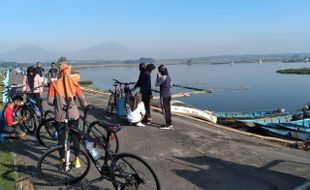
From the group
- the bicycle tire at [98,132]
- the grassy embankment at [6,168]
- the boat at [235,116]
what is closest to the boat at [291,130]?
the boat at [235,116]

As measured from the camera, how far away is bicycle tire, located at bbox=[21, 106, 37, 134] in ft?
30.2

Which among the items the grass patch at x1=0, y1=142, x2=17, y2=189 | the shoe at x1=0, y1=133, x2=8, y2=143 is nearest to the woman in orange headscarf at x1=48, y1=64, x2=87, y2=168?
the grass patch at x1=0, y1=142, x2=17, y2=189

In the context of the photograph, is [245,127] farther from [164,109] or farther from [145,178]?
[145,178]

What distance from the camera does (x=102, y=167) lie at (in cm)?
545

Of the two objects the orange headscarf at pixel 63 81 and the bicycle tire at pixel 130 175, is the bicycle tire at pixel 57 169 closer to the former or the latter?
the bicycle tire at pixel 130 175

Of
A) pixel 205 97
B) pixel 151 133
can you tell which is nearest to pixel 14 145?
pixel 151 133

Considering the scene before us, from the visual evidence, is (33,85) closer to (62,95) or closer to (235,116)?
(62,95)

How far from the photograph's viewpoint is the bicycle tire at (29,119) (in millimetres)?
9211

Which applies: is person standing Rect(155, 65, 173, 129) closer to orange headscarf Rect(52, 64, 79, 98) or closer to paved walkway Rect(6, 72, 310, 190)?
paved walkway Rect(6, 72, 310, 190)

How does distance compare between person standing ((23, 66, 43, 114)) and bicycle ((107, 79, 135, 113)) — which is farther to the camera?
bicycle ((107, 79, 135, 113))

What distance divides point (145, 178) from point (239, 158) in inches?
131

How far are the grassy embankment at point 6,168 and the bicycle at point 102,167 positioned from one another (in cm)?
58

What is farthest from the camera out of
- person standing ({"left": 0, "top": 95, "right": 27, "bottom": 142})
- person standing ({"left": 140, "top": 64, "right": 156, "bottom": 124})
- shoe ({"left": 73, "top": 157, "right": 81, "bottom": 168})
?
person standing ({"left": 140, "top": 64, "right": 156, "bottom": 124})

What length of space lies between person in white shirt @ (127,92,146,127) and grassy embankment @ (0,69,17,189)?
375cm
